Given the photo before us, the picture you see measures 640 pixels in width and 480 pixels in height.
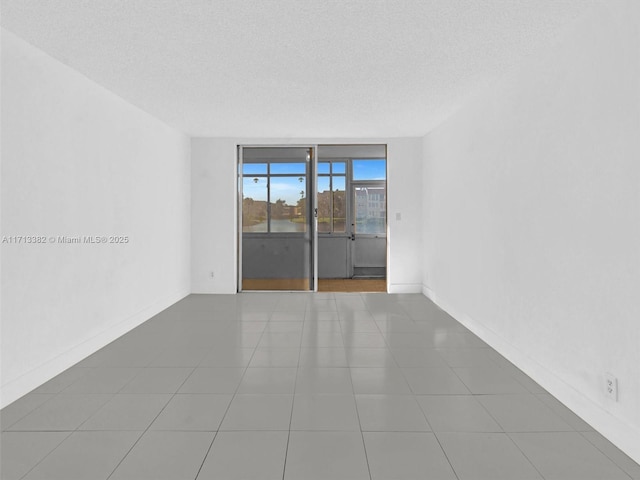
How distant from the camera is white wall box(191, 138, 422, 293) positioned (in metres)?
6.23

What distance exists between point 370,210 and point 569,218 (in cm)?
646

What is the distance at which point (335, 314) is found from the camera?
4.98 meters

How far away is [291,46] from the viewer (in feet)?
9.63

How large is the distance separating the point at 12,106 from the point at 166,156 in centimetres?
266

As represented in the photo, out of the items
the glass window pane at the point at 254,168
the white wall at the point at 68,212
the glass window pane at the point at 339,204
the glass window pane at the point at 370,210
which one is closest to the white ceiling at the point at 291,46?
the white wall at the point at 68,212

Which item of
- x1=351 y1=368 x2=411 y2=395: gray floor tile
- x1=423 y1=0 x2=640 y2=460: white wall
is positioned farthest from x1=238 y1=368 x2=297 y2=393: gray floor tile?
x1=423 y1=0 x2=640 y2=460: white wall

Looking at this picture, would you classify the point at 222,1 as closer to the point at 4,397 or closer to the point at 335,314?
the point at 4,397

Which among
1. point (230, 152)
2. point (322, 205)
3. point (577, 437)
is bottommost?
point (577, 437)

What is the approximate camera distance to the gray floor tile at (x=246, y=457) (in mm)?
1813

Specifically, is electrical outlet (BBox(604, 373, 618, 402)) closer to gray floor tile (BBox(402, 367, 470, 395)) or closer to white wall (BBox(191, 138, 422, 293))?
gray floor tile (BBox(402, 367, 470, 395))

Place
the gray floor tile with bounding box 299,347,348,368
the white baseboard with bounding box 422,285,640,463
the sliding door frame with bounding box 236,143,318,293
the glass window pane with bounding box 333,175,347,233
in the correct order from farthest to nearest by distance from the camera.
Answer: the glass window pane with bounding box 333,175,347,233 → the sliding door frame with bounding box 236,143,318,293 → the gray floor tile with bounding box 299,347,348,368 → the white baseboard with bounding box 422,285,640,463

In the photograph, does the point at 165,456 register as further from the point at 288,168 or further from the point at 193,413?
the point at 288,168

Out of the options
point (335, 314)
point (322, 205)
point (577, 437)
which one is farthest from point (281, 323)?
point (322, 205)

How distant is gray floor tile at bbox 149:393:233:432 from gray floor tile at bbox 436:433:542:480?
1293 millimetres
